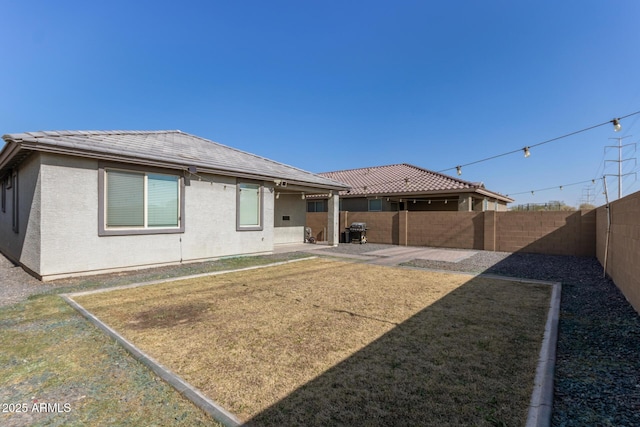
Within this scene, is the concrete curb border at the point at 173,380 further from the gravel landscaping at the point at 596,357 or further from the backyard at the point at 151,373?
the gravel landscaping at the point at 596,357

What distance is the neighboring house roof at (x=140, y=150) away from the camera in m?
6.78

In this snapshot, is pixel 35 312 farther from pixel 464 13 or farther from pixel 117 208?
pixel 464 13

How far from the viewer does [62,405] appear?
7.94ft

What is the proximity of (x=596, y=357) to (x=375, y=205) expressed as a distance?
54.1 feet

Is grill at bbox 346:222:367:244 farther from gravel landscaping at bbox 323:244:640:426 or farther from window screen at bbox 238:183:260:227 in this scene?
gravel landscaping at bbox 323:244:640:426

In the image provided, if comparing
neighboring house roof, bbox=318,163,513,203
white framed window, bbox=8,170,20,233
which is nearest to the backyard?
white framed window, bbox=8,170,20,233

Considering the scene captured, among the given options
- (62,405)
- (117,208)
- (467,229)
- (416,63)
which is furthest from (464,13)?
(62,405)

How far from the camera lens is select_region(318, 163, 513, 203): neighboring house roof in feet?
55.6

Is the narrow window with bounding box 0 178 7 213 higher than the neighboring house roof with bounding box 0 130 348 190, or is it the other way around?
the neighboring house roof with bounding box 0 130 348 190

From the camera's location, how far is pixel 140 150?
8406 millimetres

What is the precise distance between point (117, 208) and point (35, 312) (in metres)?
3.52

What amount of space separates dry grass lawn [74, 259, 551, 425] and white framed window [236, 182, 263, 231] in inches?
161

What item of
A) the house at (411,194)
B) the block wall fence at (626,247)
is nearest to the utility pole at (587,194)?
the house at (411,194)

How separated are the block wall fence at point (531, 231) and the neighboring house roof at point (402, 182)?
2084 mm
